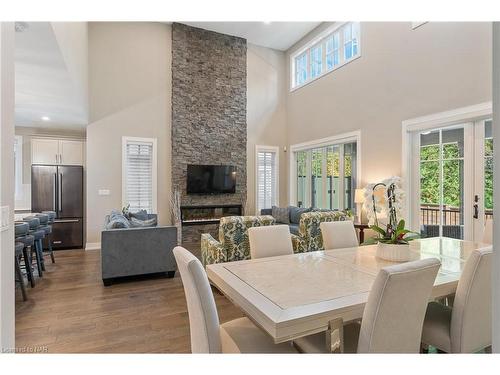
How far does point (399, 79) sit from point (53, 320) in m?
5.93

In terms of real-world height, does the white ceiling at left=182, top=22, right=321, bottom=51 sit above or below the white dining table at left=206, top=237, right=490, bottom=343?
above

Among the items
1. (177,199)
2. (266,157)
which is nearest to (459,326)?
(177,199)

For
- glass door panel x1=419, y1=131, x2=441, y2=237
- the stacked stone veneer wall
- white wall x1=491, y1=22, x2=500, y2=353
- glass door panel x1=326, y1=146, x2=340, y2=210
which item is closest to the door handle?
glass door panel x1=419, y1=131, x2=441, y2=237

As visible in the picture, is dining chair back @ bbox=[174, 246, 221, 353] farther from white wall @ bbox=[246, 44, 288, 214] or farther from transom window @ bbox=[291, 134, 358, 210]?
white wall @ bbox=[246, 44, 288, 214]

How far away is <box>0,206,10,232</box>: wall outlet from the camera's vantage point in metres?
1.38

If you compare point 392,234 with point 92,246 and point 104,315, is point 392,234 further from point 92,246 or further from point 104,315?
point 92,246

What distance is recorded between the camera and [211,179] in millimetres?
6961

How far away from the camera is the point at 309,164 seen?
7441mm

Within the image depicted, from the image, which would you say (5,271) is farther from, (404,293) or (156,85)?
(156,85)

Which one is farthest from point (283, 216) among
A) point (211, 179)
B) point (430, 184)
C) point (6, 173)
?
point (6, 173)

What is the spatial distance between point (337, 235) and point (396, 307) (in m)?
1.43

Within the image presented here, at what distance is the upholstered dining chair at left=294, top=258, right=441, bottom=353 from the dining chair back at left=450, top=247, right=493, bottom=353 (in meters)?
0.37

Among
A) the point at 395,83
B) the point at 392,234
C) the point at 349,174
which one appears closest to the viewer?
the point at 392,234

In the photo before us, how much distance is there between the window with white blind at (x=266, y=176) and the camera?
25.5 ft
